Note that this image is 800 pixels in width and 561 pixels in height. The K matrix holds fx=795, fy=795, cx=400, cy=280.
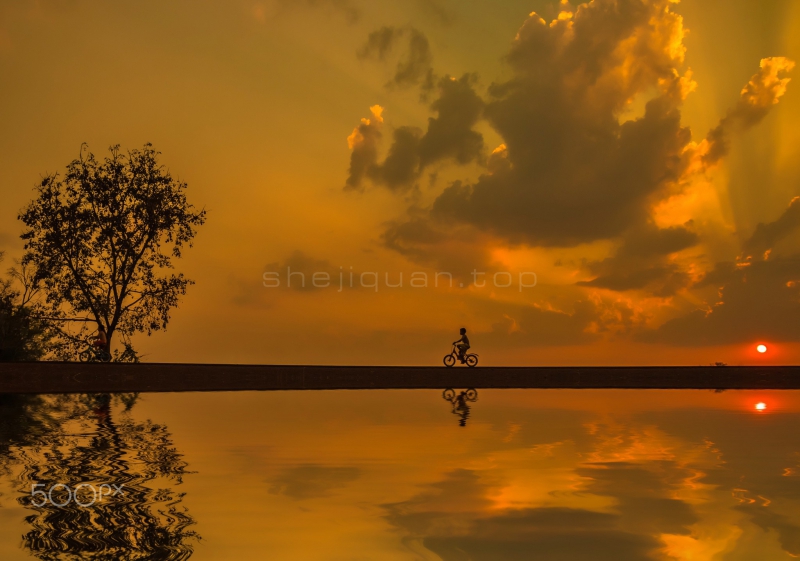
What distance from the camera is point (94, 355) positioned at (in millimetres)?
34938

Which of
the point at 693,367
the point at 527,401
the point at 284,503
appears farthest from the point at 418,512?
the point at 693,367

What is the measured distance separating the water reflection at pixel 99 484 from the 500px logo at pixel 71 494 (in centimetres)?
1

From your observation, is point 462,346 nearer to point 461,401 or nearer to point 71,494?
point 461,401

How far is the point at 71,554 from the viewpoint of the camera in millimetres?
6633

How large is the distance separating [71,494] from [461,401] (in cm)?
1845

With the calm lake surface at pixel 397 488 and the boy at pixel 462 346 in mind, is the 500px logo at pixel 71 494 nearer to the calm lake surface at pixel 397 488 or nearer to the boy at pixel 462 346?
the calm lake surface at pixel 397 488

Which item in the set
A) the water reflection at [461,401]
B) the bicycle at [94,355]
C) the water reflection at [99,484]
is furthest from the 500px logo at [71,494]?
the bicycle at [94,355]

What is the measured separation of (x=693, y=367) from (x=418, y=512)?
102ft

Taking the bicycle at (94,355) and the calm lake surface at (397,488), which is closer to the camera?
the calm lake surface at (397,488)

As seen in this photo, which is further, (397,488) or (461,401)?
(461,401)

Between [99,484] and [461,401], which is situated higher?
[461,401]

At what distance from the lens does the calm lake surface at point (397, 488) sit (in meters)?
7.36

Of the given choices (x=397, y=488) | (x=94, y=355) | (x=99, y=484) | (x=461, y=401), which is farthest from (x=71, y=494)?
(x=94, y=355)

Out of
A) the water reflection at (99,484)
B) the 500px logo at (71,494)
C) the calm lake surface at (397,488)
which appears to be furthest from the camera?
the 500px logo at (71,494)
